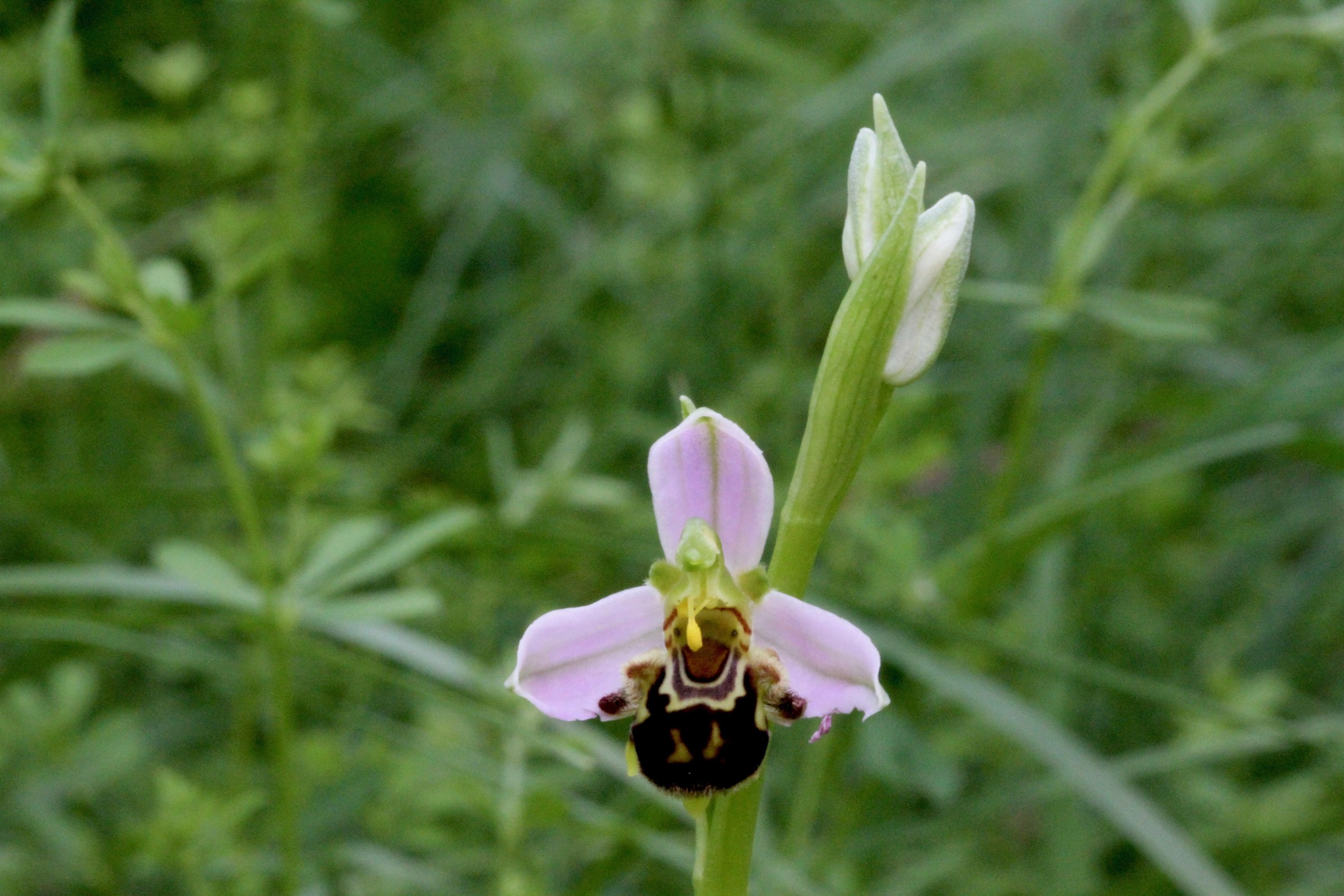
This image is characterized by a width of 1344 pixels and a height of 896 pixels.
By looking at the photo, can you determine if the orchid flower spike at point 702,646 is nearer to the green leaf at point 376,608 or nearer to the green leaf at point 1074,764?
the green leaf at point 376,608

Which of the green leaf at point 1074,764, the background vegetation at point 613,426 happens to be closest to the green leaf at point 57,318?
the background vegetation at point 613,426

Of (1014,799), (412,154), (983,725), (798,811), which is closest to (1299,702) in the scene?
(983,725)

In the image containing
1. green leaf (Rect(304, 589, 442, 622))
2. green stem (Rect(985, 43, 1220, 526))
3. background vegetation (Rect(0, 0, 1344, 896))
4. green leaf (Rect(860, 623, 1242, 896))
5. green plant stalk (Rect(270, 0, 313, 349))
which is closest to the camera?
green leaf (Rect(304, 589, 442, 622))

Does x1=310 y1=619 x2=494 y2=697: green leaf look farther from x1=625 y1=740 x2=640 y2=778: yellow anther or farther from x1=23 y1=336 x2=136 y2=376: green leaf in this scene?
x1=625 y1=740 x2=640 y2=778: yellow anther

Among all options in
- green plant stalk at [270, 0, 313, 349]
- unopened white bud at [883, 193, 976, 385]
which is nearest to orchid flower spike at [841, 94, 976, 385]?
unopened white bud at [883, 193, 976, 385]

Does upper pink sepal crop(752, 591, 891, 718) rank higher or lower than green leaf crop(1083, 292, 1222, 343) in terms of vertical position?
lower

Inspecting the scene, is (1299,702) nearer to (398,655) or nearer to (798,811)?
(798,811)
